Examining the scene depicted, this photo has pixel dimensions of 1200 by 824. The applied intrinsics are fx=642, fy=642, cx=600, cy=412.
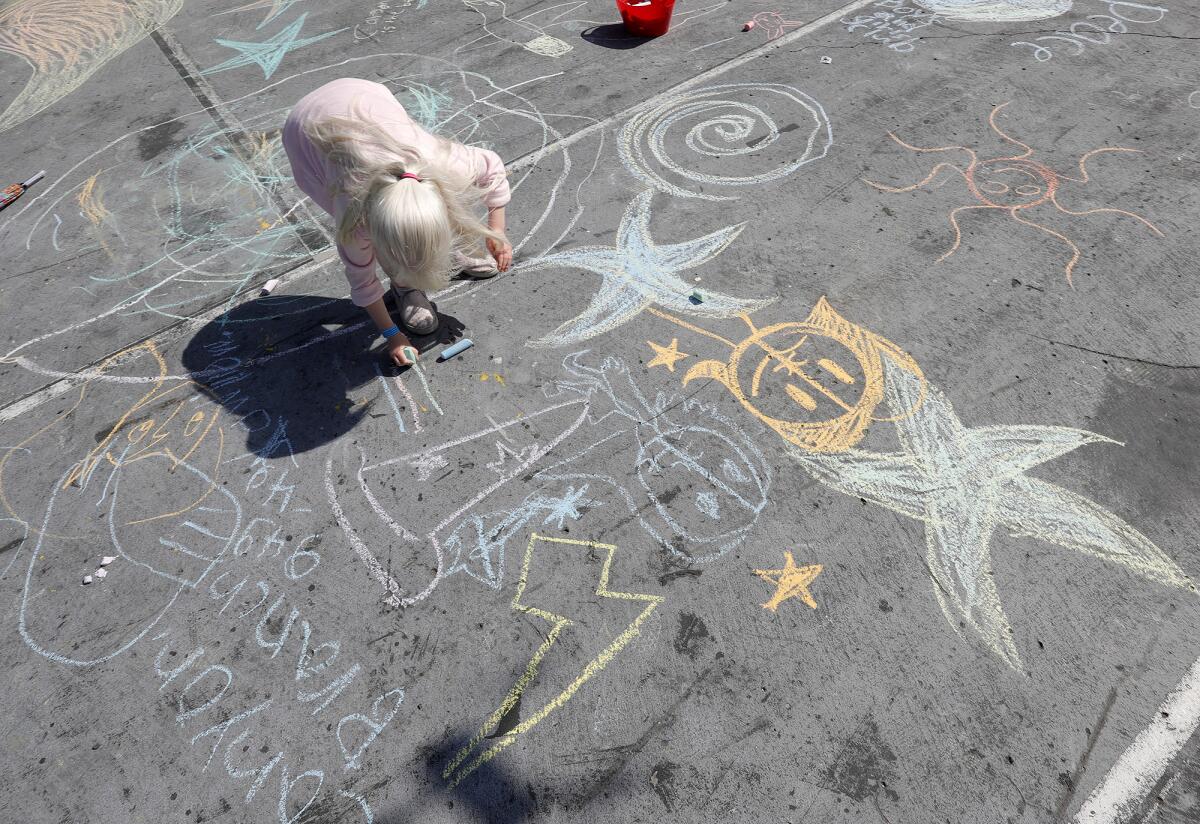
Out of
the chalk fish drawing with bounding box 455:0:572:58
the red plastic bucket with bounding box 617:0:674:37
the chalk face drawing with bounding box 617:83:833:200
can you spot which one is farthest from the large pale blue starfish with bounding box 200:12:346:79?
the chalk face drawing with bounding box 617:83:833:200

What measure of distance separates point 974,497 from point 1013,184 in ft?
7.00

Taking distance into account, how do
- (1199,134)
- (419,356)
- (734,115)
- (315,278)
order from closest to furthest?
(419,356)
(315,278)
(1199,134)
(734,115)

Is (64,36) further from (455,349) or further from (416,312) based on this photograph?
(455,349)

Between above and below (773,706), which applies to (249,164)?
above

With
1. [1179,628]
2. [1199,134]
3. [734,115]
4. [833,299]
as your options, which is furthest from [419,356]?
[1199,134]

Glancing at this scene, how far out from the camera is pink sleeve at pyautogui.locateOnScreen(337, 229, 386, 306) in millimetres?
2500

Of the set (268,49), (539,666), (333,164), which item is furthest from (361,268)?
(268,49)

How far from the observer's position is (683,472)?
2.57 metres

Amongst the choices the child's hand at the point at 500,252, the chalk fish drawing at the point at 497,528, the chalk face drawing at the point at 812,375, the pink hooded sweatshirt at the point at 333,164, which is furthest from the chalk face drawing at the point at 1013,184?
the pink hooded sweatshirt at the point at 333,164

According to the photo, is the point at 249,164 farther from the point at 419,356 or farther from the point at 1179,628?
the point at 1179,628

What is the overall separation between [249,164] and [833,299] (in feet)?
12.3

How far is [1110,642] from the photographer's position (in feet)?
6.89

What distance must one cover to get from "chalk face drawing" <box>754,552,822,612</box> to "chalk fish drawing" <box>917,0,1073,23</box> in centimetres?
475

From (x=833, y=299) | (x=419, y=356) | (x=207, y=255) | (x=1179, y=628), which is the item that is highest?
(x=207, y=255)
